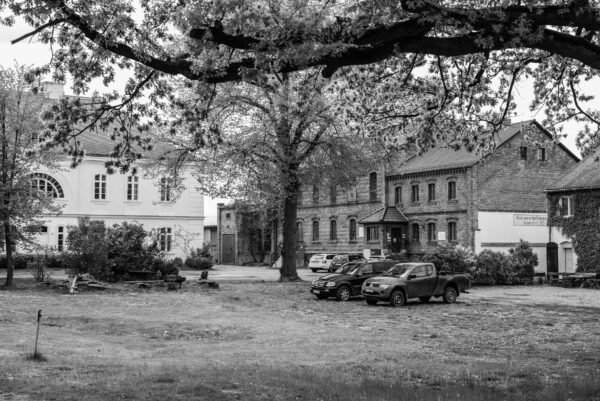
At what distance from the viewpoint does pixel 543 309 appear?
25.3 m

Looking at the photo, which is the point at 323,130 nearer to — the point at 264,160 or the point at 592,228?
the point at 264,160

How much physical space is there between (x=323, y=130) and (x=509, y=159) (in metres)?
21.0

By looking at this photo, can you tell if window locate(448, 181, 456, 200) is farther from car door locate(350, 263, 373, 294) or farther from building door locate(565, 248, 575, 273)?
car door locate(350, 263, 373, 294)

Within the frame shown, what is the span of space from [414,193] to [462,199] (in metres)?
5.56

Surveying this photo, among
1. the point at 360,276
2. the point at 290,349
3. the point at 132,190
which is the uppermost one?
the point at 132,190

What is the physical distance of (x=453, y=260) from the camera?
38.8 m

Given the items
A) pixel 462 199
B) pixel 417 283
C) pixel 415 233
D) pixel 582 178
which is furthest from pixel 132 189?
pixel 417 283

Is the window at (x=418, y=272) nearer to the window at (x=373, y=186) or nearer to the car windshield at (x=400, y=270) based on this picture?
the car windshield at (x=400, y=270)

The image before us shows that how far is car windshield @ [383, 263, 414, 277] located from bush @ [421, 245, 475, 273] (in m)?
11.8

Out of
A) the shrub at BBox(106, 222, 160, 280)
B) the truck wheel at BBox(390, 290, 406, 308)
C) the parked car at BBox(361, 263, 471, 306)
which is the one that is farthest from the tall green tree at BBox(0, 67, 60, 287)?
the truck wheel at BBox(390, 290, 406, 308)

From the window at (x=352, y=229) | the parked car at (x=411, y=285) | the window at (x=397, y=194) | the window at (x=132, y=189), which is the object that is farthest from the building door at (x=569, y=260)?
the window at (x=132, y=189)

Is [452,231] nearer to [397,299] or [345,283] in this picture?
[345,283]

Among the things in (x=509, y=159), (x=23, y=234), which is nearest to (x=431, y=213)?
(x=509, y=159)

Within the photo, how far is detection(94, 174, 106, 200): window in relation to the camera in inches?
2076
